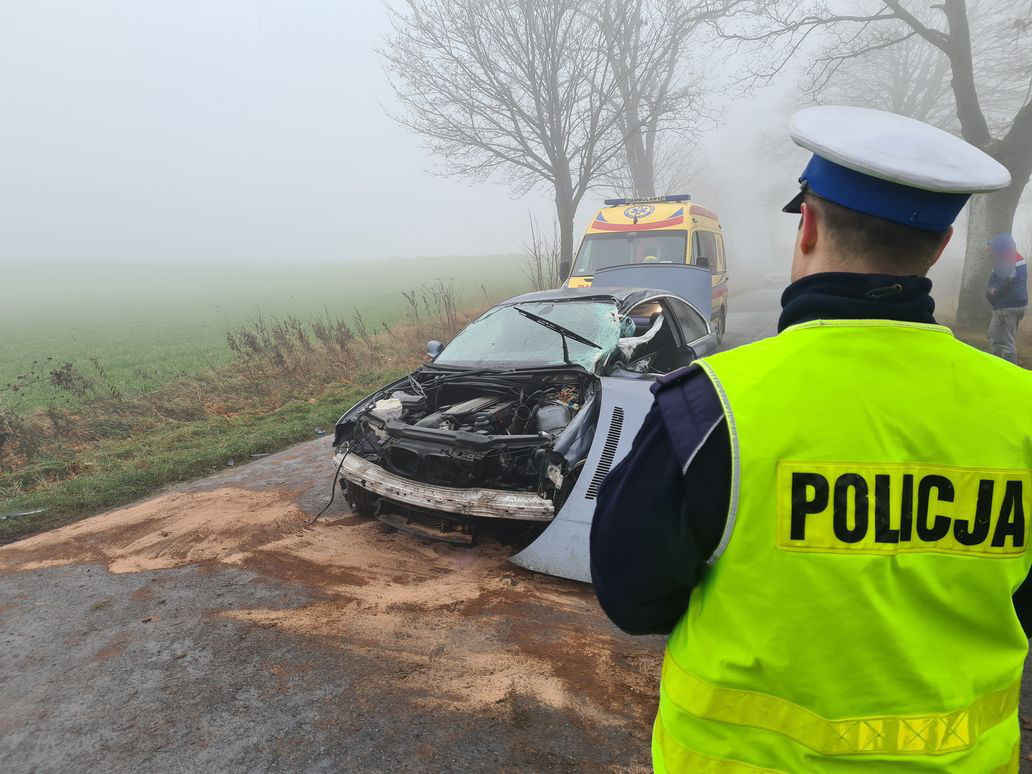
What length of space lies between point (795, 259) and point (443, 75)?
15.8 m

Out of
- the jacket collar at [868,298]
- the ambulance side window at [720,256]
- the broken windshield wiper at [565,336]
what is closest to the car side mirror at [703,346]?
the broken windshield wiper at [565,336]

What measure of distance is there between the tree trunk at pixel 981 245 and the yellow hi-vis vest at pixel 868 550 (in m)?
11.5

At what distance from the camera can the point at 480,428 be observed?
13.8 feet

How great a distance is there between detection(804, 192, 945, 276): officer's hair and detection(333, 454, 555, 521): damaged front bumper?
2593mm

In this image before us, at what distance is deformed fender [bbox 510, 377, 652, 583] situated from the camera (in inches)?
135

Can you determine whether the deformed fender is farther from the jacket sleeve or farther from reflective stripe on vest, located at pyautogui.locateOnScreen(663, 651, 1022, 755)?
reflective stripe on vest, located at pyautogui.locateOnScreen(663, 651, 1022, 755)

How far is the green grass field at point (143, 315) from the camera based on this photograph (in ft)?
47.6

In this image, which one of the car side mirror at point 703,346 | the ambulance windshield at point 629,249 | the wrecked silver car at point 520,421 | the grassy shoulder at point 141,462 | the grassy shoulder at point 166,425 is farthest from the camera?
the ambulance windshield at point 629,249

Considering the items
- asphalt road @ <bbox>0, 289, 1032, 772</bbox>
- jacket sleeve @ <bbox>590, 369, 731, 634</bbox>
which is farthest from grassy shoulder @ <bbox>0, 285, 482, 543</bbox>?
jacket sleeve @ <bbox>590, 369, 731, 634</bbox>

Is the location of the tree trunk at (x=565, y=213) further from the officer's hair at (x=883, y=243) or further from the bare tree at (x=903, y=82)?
the bare tree at (x=903, y=82)

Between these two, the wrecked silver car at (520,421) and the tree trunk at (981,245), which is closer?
the wrecked silver car at (520,421)

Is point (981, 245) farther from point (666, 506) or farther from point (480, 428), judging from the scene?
point (666, 506)

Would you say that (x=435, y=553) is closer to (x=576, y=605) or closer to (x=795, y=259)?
(x=576, y=605)

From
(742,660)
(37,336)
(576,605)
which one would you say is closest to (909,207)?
(742,660)
